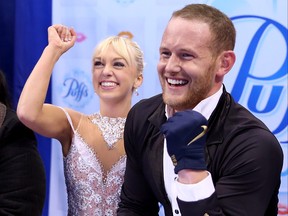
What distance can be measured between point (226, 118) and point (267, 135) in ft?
0.45

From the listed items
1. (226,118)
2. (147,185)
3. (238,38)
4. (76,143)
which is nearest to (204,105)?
(226,118)

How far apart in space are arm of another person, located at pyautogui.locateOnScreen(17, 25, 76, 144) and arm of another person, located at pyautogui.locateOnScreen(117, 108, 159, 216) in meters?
0.34

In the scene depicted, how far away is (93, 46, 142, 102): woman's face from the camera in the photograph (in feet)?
6.49

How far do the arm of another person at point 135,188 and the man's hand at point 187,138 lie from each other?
36cm

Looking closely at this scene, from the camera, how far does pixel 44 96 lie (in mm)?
1806

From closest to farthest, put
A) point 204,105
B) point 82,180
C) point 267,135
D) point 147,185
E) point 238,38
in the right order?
point 267,135, point 204,105, point 147,185, point 82,180, point 238,38

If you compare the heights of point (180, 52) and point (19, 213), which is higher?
point (180, 52)

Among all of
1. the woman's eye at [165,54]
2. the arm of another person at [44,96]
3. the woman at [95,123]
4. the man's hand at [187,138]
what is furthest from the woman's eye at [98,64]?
the man's hand at [187,138]

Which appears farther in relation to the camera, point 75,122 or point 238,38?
point 238,38

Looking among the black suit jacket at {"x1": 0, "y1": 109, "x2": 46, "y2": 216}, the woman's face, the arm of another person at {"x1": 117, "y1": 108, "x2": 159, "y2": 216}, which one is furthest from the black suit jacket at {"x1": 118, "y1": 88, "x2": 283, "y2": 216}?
the woman's face

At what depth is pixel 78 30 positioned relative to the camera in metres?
2.67

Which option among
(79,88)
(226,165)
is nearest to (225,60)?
(226,165)

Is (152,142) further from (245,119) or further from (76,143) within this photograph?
(76,143)

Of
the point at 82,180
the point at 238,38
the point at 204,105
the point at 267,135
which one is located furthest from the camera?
the point at 238,38
